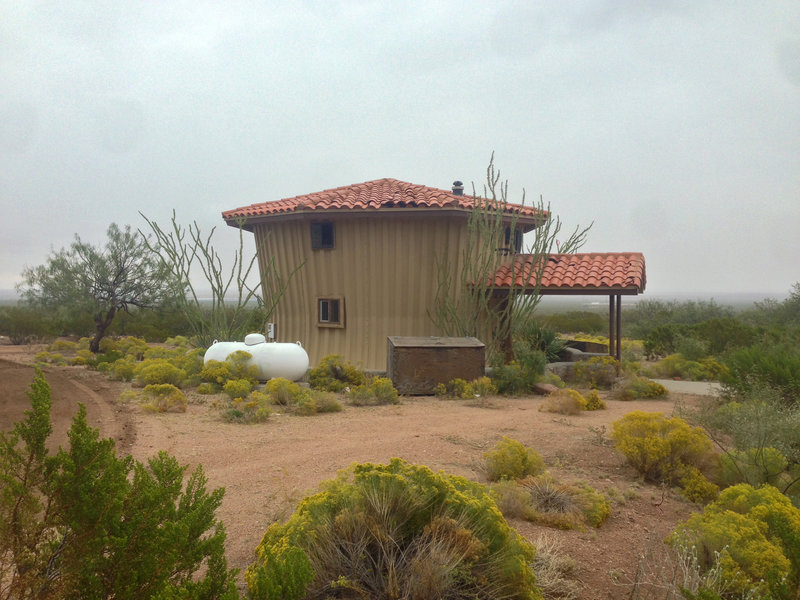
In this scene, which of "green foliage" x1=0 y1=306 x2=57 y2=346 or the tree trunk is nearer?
the tree trunk

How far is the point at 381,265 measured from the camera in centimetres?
1380

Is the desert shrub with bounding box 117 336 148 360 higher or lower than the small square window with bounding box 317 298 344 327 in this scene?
lower

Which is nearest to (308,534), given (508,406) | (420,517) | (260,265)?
(420,517)

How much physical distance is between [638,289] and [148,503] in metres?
12.1

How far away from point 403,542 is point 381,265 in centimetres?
1066

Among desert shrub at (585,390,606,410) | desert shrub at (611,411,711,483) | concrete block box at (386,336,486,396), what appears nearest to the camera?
desert shrub at (611,411,711,483)

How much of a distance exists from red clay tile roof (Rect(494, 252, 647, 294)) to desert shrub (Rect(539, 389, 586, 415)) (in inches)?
166

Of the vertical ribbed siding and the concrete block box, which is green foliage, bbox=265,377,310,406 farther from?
the vertical ribbed siding

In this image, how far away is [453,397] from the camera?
435 inches

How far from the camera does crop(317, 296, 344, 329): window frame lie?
1407cm

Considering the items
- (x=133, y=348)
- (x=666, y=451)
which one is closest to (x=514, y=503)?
(x=666, y=451)

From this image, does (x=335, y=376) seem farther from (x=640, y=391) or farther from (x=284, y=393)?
(x=640, y=391)

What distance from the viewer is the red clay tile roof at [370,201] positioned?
1319 cm

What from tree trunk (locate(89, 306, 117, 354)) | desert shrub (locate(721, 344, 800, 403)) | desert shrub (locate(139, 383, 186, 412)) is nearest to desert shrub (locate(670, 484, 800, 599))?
desert shrub (locate(721, 344, 800, 403))
